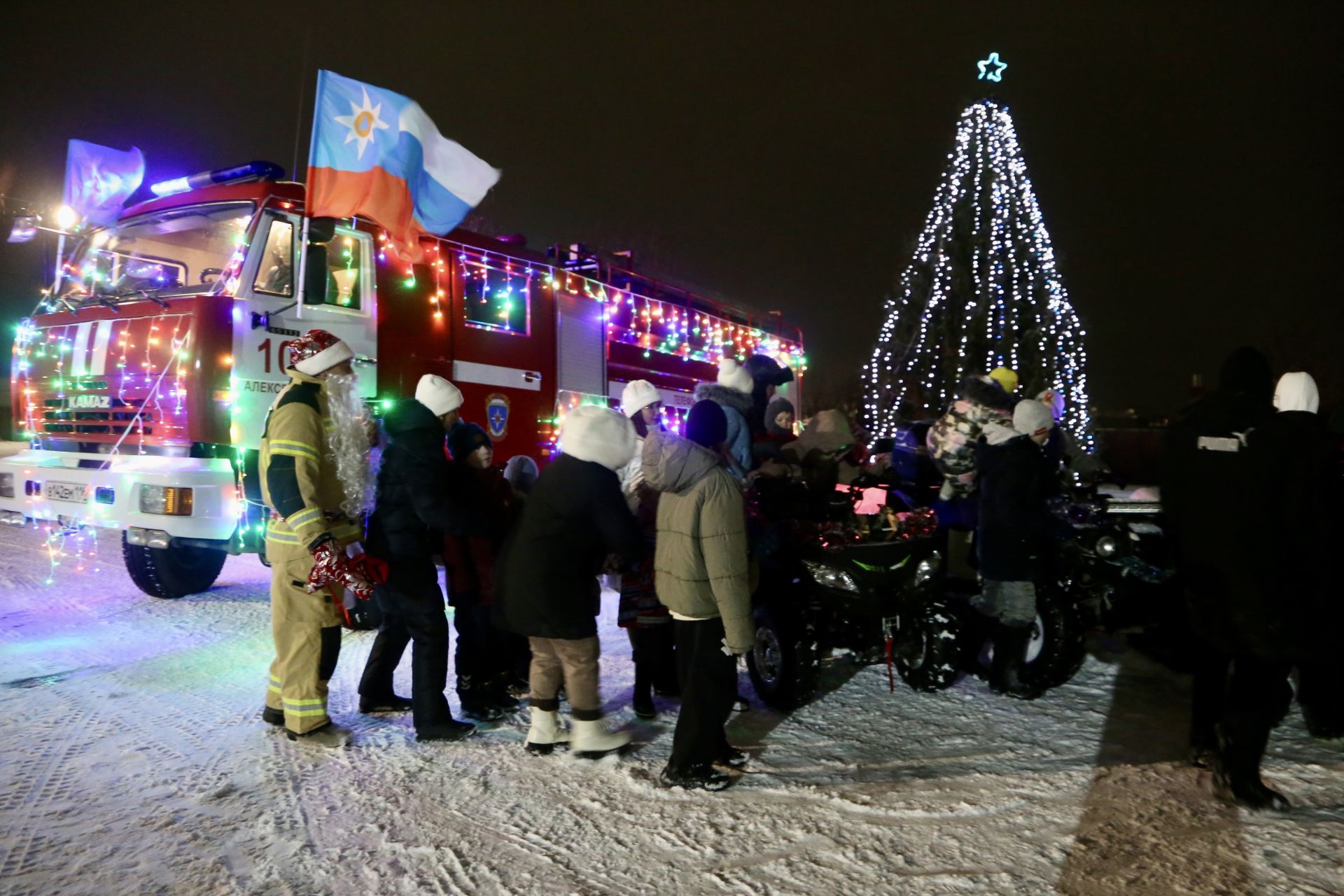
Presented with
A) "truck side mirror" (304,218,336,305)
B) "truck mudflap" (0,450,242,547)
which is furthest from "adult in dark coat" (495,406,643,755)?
"truck side mirror" (304,218,336,305)

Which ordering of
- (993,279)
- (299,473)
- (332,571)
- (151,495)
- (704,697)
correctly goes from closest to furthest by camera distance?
(704,697)
(332,571)
(299,473)
(151,495)
(993,279)

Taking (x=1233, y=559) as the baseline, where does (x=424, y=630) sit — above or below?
below

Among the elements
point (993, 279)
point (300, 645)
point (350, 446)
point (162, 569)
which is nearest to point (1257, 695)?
point (350, 446)

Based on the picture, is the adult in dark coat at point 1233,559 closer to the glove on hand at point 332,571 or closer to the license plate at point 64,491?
the glove on hand at point 332,571

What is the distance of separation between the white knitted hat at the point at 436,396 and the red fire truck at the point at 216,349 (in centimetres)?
121

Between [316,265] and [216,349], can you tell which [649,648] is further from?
[316,265]

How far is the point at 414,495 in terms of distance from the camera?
439 centimetres

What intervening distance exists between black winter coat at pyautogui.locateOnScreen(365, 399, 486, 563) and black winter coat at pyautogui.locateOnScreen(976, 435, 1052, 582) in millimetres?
2736

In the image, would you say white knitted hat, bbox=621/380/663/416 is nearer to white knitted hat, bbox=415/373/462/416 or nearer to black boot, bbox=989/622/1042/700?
white knitted hat, bbox=415/373/462/416

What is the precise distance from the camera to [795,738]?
4.65 metres

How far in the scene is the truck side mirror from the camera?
6.91m

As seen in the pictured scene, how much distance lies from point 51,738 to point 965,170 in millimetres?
18238

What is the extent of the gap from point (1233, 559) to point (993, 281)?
1604 cm

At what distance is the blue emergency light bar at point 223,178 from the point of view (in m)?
7.27
